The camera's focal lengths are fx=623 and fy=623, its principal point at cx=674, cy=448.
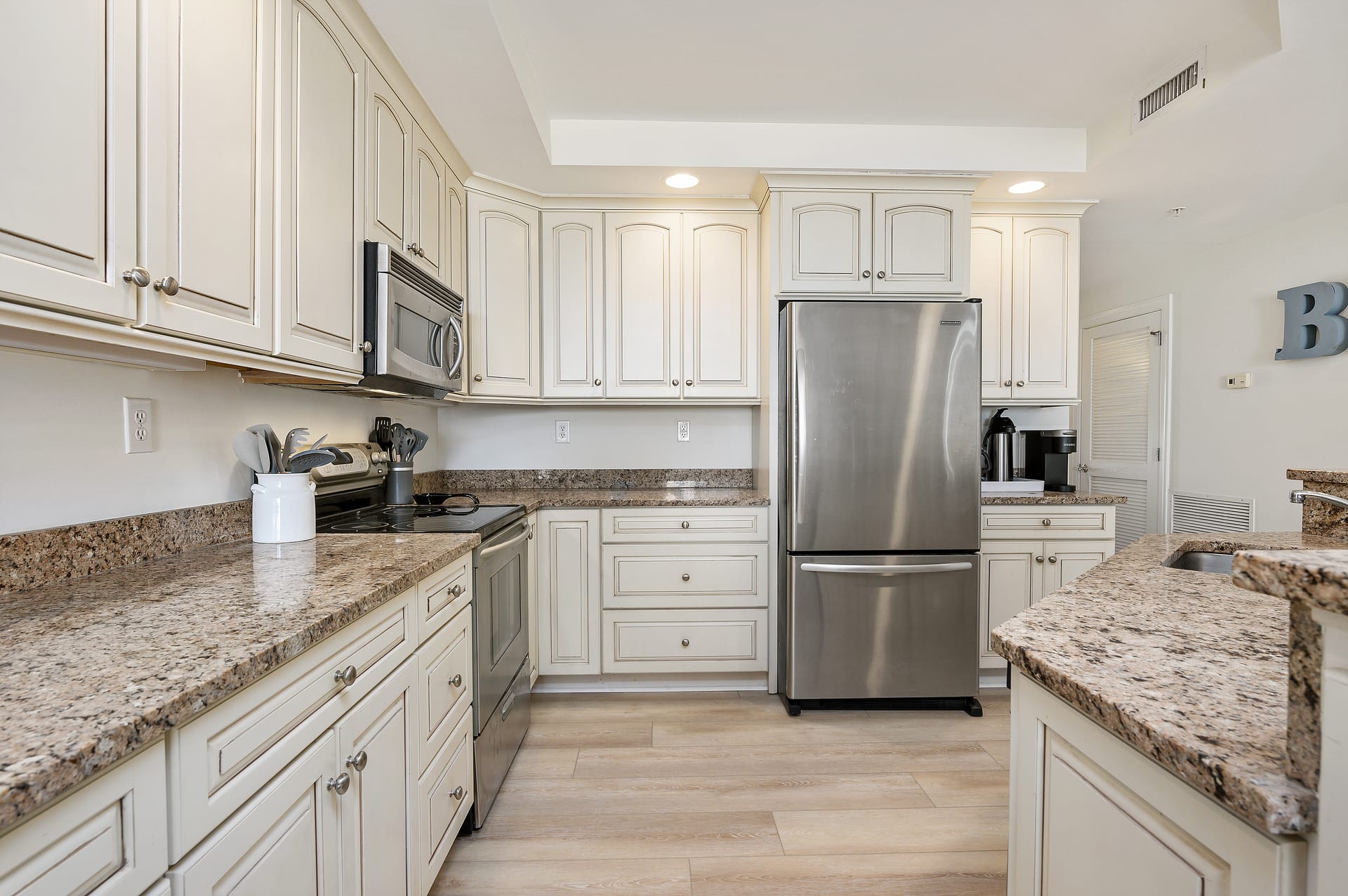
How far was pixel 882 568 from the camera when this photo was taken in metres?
2.55

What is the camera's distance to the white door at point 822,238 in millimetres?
2721

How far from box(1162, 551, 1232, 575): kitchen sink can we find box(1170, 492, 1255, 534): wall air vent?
2.51 metres

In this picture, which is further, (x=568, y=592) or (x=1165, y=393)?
(x=1165, y=393)

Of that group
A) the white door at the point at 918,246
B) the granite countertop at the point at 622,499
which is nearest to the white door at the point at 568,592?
the granite countertop at the point at 622,499

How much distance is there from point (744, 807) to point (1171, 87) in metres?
2.87

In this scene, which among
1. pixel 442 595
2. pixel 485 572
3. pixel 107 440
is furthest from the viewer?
pixel 485 572

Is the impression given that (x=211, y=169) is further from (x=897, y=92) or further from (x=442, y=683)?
(x=897, y=92)

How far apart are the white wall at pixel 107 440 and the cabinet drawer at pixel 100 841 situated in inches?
30.3

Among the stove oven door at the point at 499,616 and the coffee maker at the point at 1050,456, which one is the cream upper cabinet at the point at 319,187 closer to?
the stove oven door at the point at 499,616

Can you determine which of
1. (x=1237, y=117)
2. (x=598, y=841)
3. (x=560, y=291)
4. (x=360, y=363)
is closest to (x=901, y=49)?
(x=1237, y=117)

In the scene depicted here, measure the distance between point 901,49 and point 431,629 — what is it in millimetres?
2341

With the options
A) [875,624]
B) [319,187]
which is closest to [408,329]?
[319,187]

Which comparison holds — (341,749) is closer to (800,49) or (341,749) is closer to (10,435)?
(10,435)

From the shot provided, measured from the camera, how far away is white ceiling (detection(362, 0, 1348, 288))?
6.27ft
